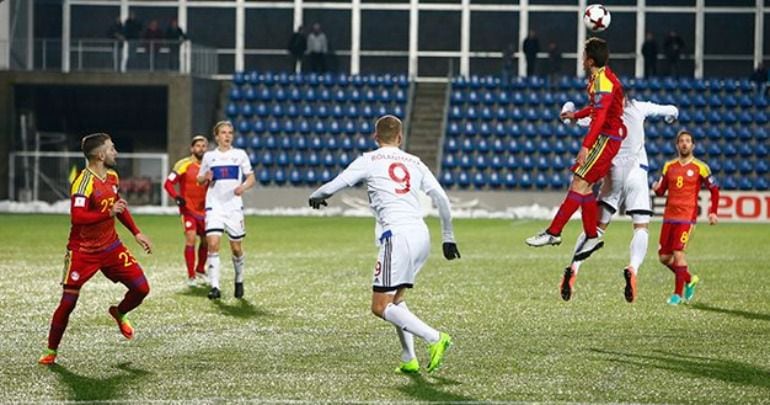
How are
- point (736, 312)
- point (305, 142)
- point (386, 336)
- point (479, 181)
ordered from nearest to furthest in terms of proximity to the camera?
point (386, 336) → point (736, 312) → point (479, 181) → point (305, 142)

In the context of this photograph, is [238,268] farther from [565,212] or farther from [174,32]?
[174,32]

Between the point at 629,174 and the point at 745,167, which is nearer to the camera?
the point at 629,174

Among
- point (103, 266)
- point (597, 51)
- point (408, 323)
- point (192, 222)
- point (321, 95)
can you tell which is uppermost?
point (321, 95)

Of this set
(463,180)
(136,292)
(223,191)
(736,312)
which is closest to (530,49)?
(463,180)

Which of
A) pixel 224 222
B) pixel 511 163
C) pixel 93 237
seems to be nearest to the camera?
pixel 93 237

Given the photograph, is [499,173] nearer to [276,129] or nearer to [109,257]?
[276,129]

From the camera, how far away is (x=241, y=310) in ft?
49.8

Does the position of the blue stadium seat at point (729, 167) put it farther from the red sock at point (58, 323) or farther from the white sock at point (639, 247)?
the red sock at point (58, 323)

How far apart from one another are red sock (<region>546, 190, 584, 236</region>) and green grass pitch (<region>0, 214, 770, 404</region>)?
Result: 94cm

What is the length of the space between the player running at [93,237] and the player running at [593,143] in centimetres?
340

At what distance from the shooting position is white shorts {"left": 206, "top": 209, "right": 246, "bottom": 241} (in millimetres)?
16547

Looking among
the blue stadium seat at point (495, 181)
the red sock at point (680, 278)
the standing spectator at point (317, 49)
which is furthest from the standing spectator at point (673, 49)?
the red sock at point (680, 278)

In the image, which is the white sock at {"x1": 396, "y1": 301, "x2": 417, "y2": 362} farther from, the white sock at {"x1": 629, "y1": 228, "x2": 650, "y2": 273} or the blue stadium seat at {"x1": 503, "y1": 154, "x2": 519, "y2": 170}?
the blue stadium seat at {"x1": 503, "y1": 154, "x2": 519, "y2": 170}

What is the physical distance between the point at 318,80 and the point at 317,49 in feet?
3.53
